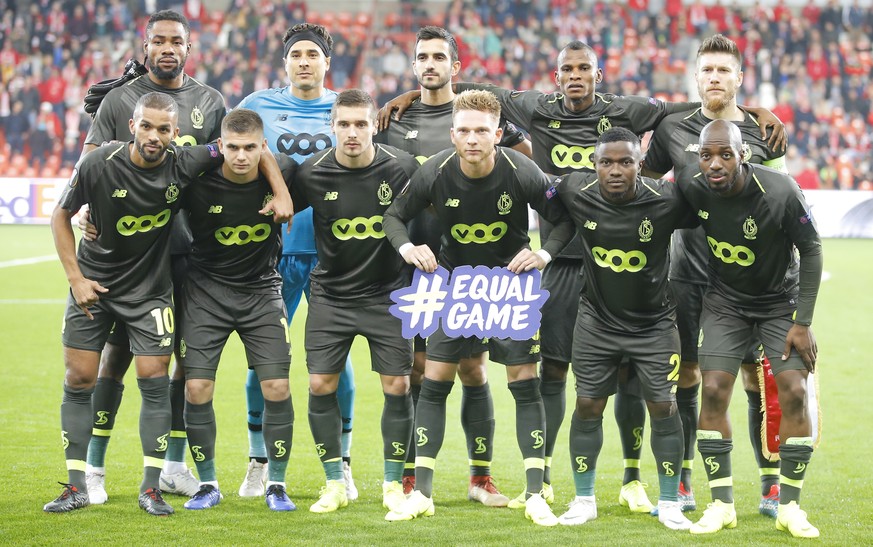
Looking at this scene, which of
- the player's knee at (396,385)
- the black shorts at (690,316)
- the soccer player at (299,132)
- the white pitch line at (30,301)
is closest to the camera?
the player's knee at (396,385)

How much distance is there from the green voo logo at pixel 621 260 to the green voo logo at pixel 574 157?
2.60 ft

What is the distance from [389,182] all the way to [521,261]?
0.87 metres

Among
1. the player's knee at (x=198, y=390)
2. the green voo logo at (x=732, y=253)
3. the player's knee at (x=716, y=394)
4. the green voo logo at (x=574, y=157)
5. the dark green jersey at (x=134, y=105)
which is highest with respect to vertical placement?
the dark green jersey at (x=134, y=105)

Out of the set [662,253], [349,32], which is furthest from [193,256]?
[349,32]

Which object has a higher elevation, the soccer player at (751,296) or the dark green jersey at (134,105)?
the dark green jersey at (134,105)

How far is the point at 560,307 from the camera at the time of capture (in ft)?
19.6

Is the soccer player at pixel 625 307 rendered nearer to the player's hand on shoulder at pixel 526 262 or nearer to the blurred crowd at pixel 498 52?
the player's hand on shoulder at pixel 526 262

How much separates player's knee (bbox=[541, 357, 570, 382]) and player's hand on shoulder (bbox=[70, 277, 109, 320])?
2422 mm

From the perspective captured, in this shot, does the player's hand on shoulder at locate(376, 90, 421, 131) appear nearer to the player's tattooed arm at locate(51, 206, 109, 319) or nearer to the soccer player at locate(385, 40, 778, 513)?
the soccer player at locate(385, 40, 778, 513)

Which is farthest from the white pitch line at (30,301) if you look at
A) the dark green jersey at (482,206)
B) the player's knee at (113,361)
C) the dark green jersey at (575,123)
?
the dark green jersey at (482,206)

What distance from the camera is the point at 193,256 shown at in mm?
5895

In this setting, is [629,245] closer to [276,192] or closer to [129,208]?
[276,192]

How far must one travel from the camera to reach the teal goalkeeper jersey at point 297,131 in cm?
636

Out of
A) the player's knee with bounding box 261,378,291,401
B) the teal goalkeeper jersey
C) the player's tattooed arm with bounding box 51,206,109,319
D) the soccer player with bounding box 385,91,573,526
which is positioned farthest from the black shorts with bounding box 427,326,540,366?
the player's tattooed arm with bounding box 51,206,109,319
